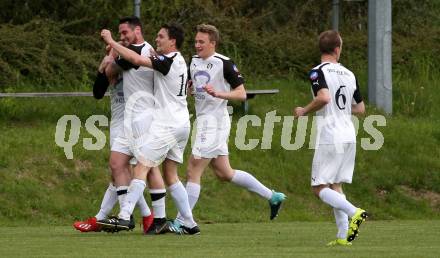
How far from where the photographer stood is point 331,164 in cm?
1198

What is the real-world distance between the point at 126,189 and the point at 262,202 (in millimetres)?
5927

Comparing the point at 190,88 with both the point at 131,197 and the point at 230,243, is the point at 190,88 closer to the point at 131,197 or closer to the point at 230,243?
the point at 131,197

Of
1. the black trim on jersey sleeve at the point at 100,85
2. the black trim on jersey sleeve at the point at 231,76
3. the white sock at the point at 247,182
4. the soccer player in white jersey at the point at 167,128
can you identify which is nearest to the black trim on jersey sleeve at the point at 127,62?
the soccer player in white jersey at the point at 167,128

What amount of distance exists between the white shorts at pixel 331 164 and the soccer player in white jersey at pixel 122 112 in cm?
219

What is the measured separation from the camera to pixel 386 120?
76.8ft

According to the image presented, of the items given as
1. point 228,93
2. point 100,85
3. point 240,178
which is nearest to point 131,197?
point 100,85

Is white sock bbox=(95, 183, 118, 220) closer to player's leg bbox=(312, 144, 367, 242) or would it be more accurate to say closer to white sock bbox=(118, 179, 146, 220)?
white sock bbox=(118, 179, 146, 220)

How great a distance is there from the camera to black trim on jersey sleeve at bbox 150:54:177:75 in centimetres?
1320

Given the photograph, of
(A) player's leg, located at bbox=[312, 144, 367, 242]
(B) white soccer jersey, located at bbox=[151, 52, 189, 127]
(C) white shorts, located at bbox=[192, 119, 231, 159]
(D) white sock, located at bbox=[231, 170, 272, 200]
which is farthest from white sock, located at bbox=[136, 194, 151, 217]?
(A) player's leg, located at bbox=[312, 144, 367, 242]

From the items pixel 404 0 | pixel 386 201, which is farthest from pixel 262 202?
pixel 404 0

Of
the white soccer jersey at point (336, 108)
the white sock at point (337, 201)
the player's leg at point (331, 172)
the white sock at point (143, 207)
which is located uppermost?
the white soccer jersey at point (336, 108)

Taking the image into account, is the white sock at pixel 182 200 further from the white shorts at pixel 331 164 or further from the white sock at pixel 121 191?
the white shorts at pixel 331 164

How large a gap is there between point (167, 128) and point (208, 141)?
2.57ft

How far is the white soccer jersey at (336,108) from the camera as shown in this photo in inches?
472
